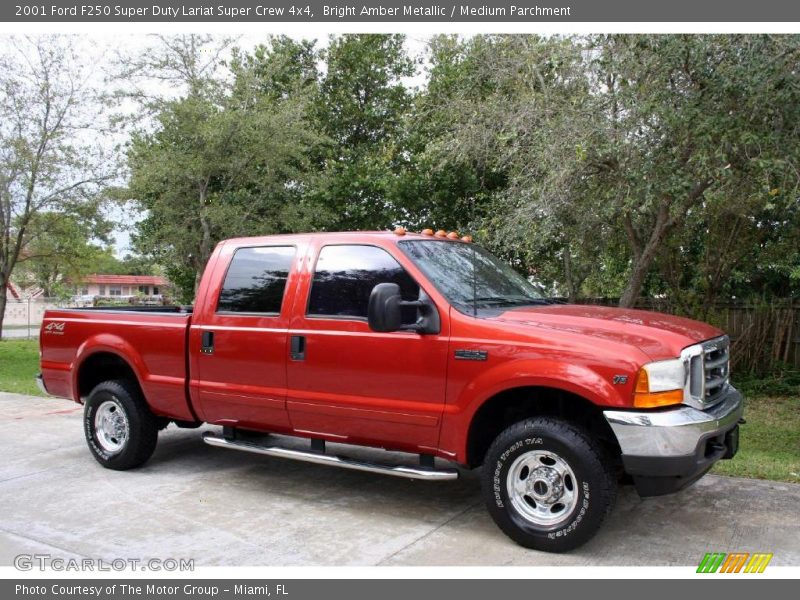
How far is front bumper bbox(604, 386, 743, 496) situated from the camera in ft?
13.5

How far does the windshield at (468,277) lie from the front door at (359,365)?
0.20 meters

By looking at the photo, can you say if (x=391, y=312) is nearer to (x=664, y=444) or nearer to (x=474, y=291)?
(x=474, y=291)

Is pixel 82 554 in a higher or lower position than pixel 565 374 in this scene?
lower

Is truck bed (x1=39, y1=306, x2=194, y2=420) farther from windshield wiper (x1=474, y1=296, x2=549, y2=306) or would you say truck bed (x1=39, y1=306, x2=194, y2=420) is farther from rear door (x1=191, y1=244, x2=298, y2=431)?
windshield wiper (x1=474, y1=296, x2=549, y2=306)

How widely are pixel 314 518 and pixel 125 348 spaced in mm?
2532

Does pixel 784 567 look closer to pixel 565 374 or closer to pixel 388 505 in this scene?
pixel 565 374

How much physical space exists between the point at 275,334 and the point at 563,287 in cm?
1246

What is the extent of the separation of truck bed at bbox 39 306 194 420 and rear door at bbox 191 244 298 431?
25 centimetres

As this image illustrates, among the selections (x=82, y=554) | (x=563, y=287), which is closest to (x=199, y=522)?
(x=82, y=554)

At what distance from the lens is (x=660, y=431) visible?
4117 millimetres

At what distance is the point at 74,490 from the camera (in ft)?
19.5

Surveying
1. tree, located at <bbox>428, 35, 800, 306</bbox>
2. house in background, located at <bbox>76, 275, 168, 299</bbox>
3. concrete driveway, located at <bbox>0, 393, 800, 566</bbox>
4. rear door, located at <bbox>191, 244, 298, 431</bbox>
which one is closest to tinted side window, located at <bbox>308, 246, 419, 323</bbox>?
rear door, located at <bbox>191, 244, 298, 431</bbox>

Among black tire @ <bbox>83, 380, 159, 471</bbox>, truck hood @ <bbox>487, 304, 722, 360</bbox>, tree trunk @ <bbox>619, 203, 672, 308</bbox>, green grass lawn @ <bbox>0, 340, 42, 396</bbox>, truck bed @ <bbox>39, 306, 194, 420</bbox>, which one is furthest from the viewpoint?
green grass lawn @ <bbox>0, 340, 42, 396</bbox>
